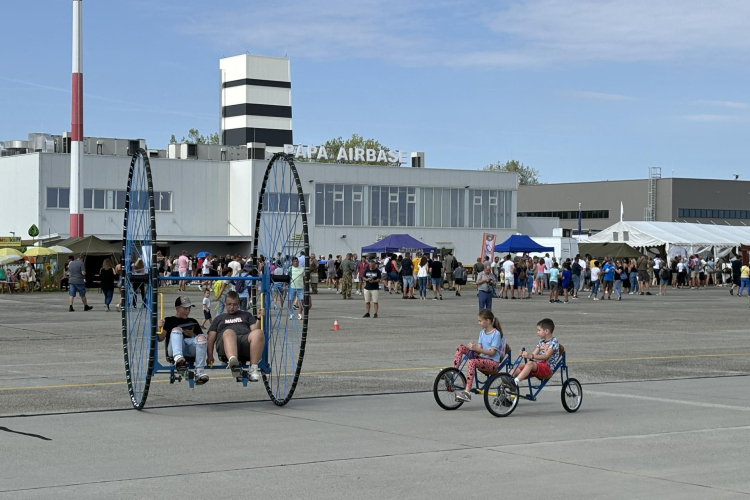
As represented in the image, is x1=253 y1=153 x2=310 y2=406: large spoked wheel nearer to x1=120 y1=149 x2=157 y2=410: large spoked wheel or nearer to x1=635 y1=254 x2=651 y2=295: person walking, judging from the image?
x1=120 y1=149 x2=157 y2=410: large spoked wheel

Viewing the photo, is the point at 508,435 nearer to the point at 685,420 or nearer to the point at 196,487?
the point at 685,420

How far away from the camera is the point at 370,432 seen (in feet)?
33.9

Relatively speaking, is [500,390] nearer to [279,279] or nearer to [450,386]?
[450,386]

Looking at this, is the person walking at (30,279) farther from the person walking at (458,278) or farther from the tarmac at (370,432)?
the tarmac at (370,432)

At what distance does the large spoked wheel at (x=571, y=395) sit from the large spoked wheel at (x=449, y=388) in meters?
1.13

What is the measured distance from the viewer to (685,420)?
11258mm

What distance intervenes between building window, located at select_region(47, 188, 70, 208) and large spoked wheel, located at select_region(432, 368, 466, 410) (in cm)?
5864

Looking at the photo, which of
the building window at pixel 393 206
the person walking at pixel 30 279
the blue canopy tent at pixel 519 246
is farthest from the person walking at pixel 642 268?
the building window at pixel 393 206

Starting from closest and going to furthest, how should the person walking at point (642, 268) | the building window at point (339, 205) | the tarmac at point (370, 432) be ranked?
the tarmac at point (370, 432) < the person walking at point (642, 268) < the building window at point (339, 205)

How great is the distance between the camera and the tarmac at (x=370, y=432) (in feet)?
25.9

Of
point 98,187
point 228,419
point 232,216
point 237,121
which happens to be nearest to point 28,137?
point 98,187

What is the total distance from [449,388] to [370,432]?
6.03 ft

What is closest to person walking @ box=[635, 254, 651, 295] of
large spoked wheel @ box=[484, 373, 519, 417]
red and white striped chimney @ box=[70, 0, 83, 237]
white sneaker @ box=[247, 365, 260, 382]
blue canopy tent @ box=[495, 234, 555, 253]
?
blue canopy tent @ box=[495, 234, 555, 253]

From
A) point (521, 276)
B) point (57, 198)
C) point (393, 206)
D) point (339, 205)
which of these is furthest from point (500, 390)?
point (393, 206)
